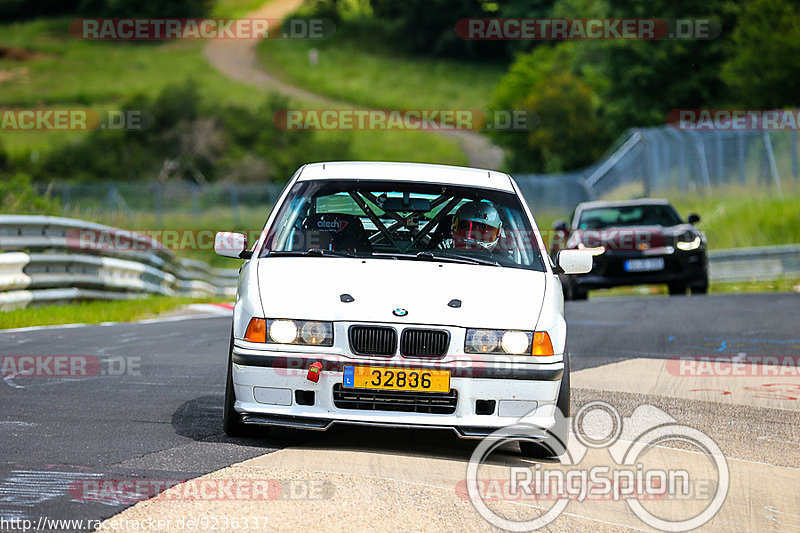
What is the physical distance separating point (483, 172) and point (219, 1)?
117621mm

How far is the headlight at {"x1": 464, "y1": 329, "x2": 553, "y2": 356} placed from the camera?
6.37 meters

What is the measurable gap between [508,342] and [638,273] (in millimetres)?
11937

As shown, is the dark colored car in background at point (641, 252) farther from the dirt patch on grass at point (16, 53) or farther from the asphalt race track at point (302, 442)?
the dirt patch on grass at point (16, 53)

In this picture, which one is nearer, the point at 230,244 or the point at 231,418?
the point at 231,418

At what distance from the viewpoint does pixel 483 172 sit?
27.0 feet

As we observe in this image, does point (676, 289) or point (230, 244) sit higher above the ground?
point (230, 244)

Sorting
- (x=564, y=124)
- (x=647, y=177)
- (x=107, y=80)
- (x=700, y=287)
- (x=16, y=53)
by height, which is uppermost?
(x=16, y=53)

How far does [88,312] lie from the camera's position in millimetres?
15328

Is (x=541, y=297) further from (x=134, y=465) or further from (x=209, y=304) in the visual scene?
(x=209, y=304)
